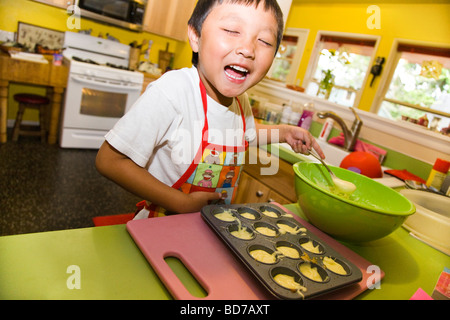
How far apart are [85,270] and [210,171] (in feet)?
1.60

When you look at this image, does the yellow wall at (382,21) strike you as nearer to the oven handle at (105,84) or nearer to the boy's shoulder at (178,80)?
the oven handle at (105,84)

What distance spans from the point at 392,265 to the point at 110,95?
10.5 ft

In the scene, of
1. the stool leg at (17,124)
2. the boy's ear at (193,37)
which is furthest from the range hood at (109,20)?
the boy's ear at (193,37)

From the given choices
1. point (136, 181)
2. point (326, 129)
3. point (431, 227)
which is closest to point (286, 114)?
point (326, 129)

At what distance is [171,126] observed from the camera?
75 cm

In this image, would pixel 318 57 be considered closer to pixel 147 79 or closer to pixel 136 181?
pixel 147 79

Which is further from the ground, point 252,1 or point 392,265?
point 252,1

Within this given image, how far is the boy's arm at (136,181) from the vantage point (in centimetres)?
66

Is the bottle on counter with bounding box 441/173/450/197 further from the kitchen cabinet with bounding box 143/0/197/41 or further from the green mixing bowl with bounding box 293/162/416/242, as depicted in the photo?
the kitchen cabinet with bounding box 143/0/197/41

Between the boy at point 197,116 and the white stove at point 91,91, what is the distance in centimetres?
249
